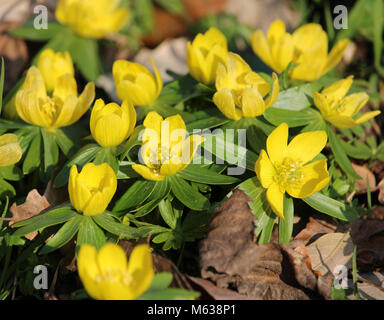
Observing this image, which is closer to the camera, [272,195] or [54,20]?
[272,195]

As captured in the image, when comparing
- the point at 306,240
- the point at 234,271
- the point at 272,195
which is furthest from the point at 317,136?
the point at 234,271

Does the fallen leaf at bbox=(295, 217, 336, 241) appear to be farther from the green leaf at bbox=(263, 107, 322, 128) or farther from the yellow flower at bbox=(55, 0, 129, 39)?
the yellow flower at bbox=(55, 0, 129, 39)

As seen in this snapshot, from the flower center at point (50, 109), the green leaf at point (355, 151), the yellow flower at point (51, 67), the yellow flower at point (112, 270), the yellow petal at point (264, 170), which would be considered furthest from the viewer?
the yellow flower at point (51, 67)

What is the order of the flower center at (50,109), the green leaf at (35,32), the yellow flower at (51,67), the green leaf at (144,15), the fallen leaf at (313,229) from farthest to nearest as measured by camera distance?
the green leaf at (144,15)
the green leaf at (35,32)
the yellow flower at (51,67)
the flower center at (50,109)
the fallen leaf at (313,229)

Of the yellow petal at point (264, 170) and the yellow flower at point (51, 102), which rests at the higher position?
the yellow flower at point (51, 102)

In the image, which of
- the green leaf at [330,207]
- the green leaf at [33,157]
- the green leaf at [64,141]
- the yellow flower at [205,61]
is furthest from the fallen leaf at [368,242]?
the green leaf at [33,157]

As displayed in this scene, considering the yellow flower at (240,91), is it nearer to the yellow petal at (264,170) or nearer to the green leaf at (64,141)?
the yellow petal at (264,170)

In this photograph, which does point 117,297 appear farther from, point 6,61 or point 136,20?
point 136,20

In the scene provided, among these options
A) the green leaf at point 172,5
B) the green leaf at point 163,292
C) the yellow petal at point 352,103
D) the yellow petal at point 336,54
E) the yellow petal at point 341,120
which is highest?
the green leaf at point 172,5
